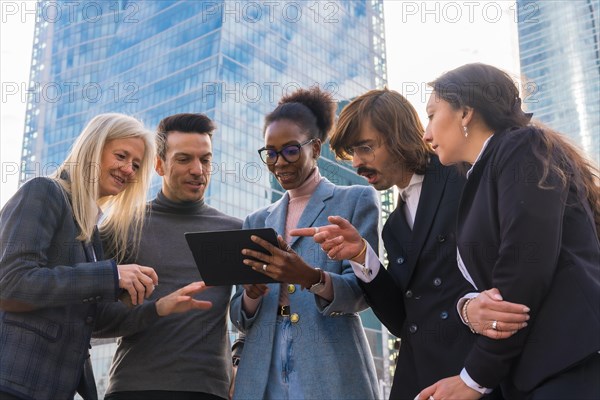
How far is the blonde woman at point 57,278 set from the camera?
3186mm

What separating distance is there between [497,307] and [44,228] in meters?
2.27

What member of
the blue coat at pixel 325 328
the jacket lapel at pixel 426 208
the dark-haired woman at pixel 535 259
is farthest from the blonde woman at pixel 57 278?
the dark-haired woman at pixel 535 259

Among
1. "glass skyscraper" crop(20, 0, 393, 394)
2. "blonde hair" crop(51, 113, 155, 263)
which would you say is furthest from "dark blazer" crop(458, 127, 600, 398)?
"glass skyscraper" crop(20, 0, 393, 394)

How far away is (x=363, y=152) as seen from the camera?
147 inches

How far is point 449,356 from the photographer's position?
2979 millimetres

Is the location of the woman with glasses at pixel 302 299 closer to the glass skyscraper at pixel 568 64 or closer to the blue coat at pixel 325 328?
the blue coat at pixel 325 328

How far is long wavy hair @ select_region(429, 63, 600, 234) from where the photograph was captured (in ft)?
8.21

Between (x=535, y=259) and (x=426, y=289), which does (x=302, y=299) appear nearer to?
(x=426, y=289)

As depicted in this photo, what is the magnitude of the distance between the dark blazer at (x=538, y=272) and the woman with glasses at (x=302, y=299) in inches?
44.2

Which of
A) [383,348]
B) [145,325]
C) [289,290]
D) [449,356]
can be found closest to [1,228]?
[145,325]

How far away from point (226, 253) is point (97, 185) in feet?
3.32

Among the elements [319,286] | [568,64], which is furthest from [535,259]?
[568,64]

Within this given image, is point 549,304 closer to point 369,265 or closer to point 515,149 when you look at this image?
point 515,149

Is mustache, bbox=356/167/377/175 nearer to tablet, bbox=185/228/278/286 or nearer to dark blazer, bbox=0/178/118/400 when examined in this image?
tablet, bbox=185/228/278/286
